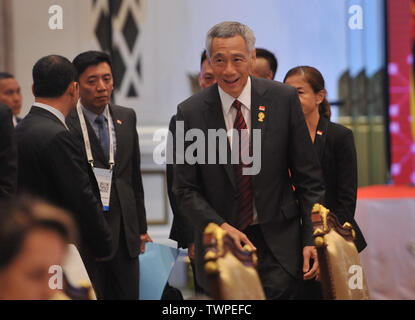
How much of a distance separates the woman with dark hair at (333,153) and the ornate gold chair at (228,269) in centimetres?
144

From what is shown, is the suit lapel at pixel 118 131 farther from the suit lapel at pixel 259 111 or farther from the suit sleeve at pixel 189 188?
the suit lapel at pixel 259 111

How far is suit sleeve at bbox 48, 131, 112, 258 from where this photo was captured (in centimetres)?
324

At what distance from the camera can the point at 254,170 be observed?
2891mm

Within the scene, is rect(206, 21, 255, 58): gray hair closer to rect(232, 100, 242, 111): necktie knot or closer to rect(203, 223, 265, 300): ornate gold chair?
rect(232, 100, 242, 111): necktie knot

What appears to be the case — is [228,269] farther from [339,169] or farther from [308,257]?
[339,169]

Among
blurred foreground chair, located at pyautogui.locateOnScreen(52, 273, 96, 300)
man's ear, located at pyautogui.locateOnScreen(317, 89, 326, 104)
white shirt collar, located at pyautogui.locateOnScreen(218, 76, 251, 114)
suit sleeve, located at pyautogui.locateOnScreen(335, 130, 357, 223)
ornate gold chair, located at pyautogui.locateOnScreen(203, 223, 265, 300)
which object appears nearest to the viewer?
blurred foreground chair, located at pyautogui.locateOnScreen(52, 273, 96, 300)

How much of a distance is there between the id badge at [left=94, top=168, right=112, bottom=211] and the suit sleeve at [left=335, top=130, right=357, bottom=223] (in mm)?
1212

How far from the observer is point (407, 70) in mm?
6703

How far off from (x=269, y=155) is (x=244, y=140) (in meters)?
0.12

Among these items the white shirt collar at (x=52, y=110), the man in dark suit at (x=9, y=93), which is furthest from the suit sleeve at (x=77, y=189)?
the man in dark suit at (x=9, y=93)

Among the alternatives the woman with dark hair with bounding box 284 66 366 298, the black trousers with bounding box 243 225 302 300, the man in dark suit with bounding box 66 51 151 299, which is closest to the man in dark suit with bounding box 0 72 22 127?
the man in dark suit with bounding box 66 51 151 299

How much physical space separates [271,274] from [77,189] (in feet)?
3.32

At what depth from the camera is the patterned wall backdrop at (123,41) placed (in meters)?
Answer: 6.67
